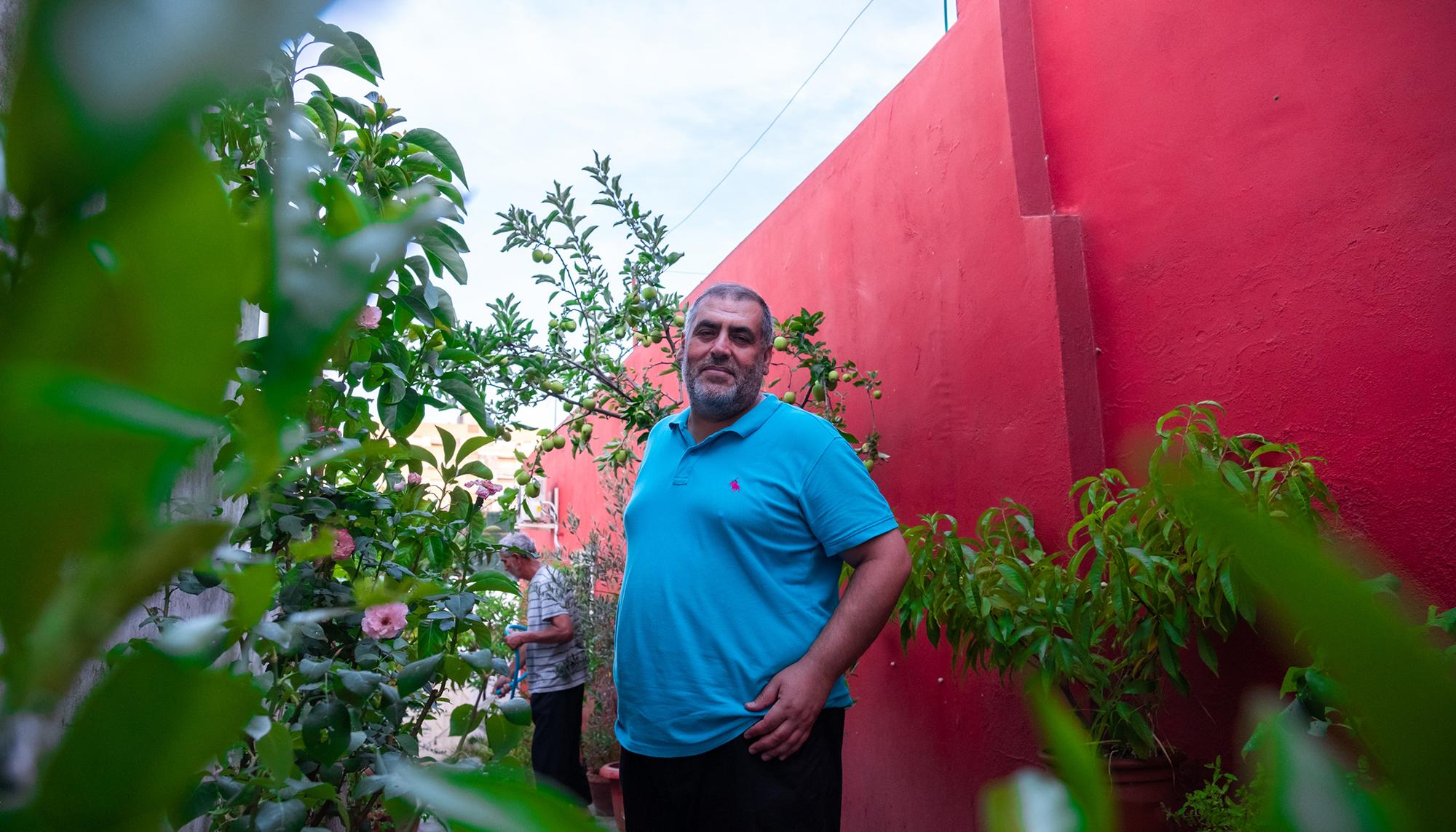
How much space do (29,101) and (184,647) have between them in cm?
11

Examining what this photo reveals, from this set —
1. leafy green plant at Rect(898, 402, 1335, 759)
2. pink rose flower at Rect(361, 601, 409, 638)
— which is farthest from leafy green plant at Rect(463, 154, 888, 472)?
pink rose flower at Rect(361, 601, 409, 638)

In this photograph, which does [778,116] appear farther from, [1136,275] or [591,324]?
[1136,275]

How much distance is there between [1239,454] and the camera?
2264mm

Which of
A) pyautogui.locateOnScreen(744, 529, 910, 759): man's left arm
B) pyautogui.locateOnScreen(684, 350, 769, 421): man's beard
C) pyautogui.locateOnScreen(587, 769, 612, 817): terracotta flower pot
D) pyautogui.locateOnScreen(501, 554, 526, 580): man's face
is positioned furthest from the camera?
pyautogui.locateOnScreen(587, 769, 612, 817): terracotta flower pot

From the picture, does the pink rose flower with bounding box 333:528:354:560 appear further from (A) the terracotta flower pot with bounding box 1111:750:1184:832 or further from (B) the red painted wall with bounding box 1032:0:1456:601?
(B) the red painted wall with bounding box 1032:0:1456:601

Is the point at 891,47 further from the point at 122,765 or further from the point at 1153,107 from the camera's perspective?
the point at 122,765

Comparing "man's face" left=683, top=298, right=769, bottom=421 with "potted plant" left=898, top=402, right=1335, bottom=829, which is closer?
"potted plant" left=898, top=402, right=1335, bottom=829

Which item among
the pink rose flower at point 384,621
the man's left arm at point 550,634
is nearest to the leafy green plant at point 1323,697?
the pink rose flower at point 384,621

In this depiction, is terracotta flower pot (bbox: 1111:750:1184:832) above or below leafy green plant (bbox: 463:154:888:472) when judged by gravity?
below

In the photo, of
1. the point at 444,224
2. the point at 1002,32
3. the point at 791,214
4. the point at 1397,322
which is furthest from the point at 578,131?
the point at 1397,322

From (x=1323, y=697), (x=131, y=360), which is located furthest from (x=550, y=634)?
(x=131, y=360)

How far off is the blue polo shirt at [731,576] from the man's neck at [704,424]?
0.16 m

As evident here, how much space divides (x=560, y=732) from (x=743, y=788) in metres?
3.31

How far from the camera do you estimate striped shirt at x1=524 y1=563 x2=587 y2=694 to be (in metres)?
5.17
